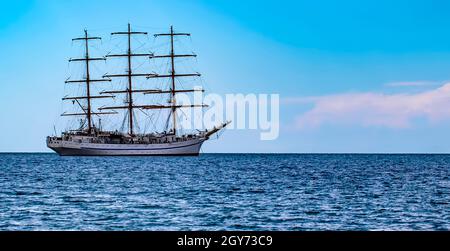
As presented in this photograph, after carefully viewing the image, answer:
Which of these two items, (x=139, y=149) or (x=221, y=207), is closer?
(x=221, y=207)

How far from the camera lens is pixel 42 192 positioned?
4250cm

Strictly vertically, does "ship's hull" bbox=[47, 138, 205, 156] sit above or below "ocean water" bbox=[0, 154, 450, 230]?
above

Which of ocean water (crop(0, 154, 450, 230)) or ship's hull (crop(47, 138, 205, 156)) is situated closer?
ocean water (crop(0, 154, 450, 230))

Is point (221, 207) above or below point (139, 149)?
below

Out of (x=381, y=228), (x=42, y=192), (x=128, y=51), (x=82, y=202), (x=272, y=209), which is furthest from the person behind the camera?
(x=128, y=51)

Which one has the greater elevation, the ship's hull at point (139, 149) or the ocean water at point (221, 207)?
the ship's hull at point (139, 149)

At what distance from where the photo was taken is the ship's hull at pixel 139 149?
419ft

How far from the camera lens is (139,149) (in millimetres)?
127750

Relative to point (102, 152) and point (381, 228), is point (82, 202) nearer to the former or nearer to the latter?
point (381, 228)

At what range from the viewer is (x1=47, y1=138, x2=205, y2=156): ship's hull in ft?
419

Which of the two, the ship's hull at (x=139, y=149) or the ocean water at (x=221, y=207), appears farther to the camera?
the ship's hull at (x=139, y=149)
